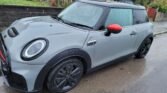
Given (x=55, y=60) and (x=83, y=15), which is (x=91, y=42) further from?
(x=55, y=60)

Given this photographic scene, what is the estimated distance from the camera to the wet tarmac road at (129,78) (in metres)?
4.38

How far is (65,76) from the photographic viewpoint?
3941 millimetres

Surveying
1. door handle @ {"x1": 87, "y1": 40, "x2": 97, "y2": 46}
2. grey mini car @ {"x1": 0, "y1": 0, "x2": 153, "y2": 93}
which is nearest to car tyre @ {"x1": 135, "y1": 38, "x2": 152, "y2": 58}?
grey mini car @ {"x1": 0, "y1": 0, "x2": 153, "y2": 93}

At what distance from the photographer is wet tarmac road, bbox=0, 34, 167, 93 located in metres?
4.38

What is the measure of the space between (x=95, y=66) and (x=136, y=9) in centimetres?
199

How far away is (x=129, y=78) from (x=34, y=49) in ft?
7.57

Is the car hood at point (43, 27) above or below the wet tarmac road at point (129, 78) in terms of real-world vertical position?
above

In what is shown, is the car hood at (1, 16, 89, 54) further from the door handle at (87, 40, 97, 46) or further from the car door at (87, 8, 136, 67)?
the car door at (87, 8, 136, 67)

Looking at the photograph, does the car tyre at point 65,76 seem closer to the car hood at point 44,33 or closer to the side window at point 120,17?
the car hood at point 44,33

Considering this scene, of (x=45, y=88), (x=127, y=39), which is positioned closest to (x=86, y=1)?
(x=127, y=39)

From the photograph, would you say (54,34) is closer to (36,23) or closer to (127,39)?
(36,23)

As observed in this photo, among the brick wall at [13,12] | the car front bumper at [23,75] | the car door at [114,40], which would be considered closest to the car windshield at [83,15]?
the car door at [114,40]

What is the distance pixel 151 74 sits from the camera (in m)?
5.27

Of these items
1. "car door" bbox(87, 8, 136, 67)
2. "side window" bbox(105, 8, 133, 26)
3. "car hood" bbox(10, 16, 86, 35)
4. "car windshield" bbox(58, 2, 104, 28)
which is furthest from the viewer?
"side window" bbox(105, 8, 133, 26)
